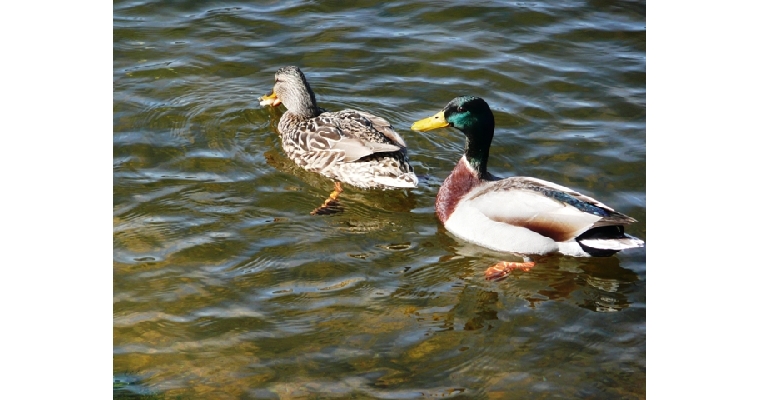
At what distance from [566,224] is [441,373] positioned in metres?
2.04

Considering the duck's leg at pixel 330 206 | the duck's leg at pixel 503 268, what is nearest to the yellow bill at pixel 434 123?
the duck's leg at pixel 330 206

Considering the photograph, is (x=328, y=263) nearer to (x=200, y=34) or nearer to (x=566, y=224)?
(x=566, y=224)

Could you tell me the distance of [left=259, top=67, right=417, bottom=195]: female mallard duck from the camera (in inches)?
326

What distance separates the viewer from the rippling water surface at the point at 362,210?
20.0 ft

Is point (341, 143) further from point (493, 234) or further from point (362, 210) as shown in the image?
point (493, 234)

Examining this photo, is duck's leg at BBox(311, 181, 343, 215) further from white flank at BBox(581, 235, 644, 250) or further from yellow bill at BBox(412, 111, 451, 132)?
white flank at BBox(581, 235, 644, 250)

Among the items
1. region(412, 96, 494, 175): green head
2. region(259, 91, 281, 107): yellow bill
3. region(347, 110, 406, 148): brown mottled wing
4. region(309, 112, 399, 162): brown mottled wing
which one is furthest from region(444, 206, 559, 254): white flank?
region(259, 91, 281, 107): yellow bill

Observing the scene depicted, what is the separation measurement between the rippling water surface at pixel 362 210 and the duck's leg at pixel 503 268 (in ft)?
0.27

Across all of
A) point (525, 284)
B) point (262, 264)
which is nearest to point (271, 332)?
point (262, 264)

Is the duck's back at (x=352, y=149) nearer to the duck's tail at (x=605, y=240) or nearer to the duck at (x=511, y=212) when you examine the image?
the duck at (x=511, y=212)

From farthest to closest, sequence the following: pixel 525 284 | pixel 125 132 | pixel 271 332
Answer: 1. pixel 125 132
2. pixel 525 284
3. pixel 271 332

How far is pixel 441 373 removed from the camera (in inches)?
235

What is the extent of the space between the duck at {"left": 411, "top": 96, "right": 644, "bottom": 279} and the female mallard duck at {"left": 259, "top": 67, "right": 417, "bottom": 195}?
437 mm

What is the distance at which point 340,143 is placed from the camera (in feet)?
28.3
